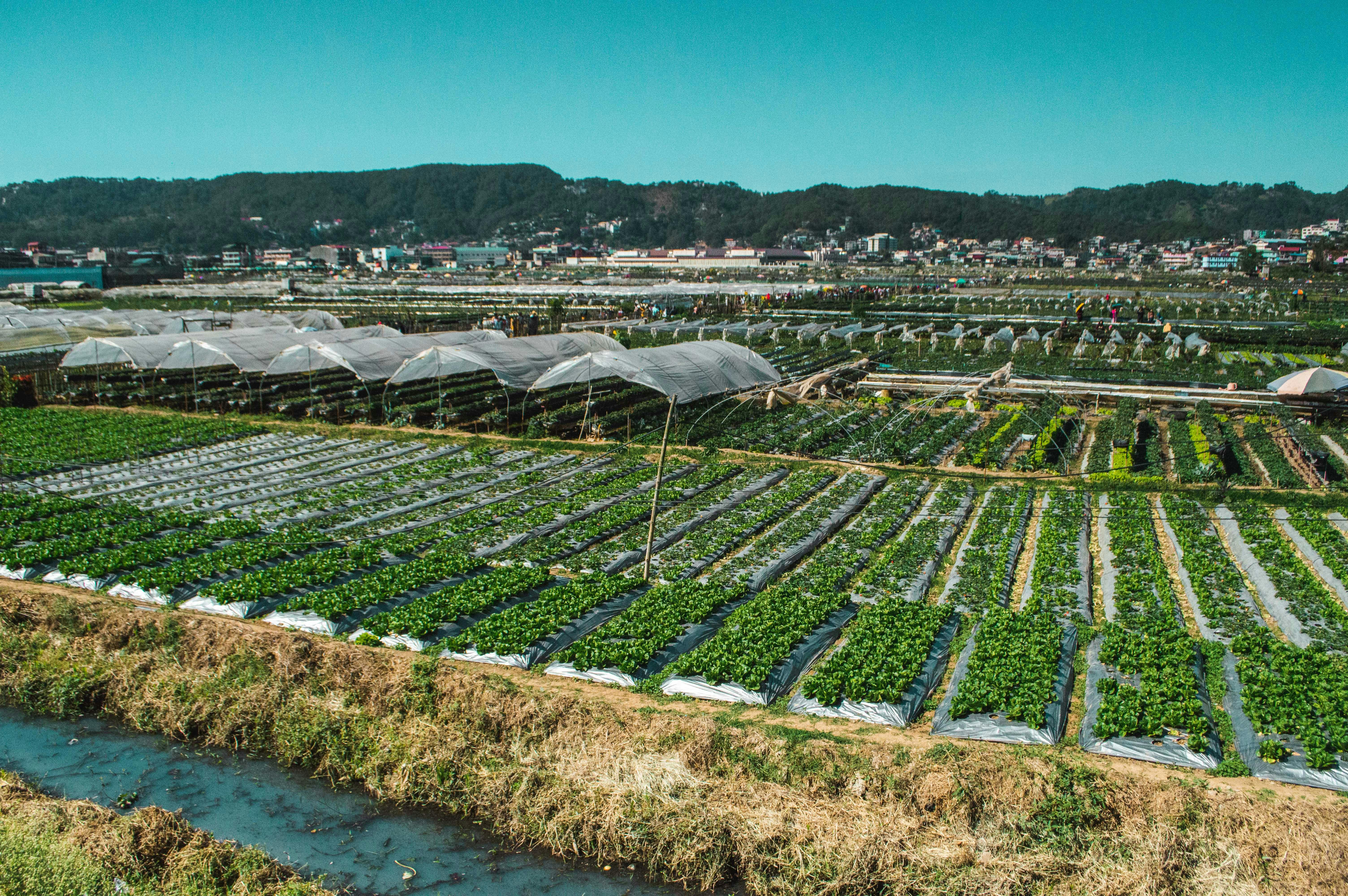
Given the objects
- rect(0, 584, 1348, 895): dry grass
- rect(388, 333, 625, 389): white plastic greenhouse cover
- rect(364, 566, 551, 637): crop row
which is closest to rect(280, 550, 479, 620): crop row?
rect(364, 566, 551, 637): crop row

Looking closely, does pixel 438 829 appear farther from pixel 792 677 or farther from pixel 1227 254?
pixel 1227 254

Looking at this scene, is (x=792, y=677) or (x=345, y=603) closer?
(x=792, y=677)

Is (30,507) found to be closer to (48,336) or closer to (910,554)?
(910,554)

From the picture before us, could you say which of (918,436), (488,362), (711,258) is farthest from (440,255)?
(918,436)

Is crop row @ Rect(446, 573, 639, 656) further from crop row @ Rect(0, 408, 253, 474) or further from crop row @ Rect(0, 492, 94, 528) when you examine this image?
crop row @ Rect(0, 408, 253, 474)

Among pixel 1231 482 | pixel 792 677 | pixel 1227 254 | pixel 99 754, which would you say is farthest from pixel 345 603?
pixel 1227 254

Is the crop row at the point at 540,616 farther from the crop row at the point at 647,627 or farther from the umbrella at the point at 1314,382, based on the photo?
the umbrella at the point at 1314,382
